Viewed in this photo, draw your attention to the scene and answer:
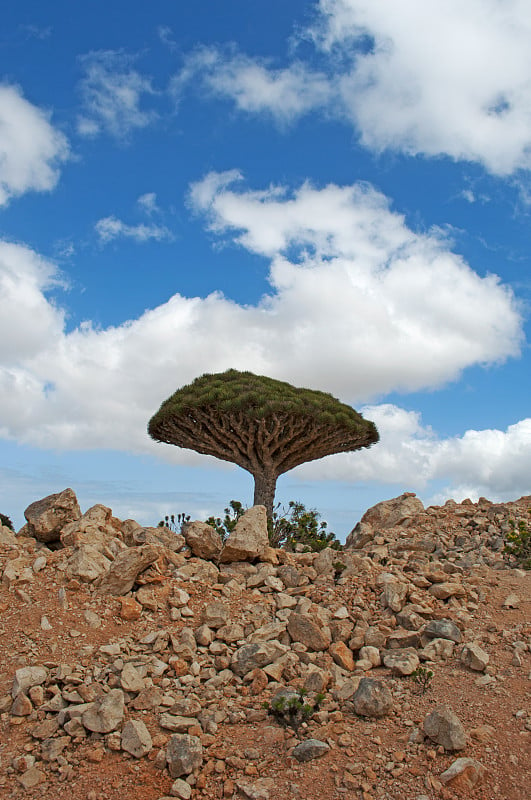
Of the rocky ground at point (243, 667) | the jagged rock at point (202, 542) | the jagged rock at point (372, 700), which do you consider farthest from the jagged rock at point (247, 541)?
the jagged rock at point (372, 700)

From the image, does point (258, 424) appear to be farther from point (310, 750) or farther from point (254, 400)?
point (310, 750)

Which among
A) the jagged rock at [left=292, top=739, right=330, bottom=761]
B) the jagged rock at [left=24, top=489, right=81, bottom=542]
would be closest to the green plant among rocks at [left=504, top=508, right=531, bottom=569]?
the jagged rock at [left=292, top=739, right=330, bottom=761]

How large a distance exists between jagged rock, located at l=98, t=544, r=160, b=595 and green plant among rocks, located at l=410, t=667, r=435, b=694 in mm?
3395

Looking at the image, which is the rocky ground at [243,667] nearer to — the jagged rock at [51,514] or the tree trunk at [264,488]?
the jagged rock at [51,514]

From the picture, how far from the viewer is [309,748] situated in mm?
4887

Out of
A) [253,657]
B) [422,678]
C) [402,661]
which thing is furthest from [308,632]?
[422,678]

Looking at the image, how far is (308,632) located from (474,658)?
176 cm

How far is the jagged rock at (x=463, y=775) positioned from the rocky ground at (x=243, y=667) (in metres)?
0.01

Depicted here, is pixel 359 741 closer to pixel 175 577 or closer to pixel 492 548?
pixel 175 577

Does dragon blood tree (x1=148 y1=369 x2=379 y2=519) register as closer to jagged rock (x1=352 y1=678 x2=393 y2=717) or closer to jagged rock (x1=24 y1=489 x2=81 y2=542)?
jagged rock (x1=24 y1=489 x2=81 y2=542)

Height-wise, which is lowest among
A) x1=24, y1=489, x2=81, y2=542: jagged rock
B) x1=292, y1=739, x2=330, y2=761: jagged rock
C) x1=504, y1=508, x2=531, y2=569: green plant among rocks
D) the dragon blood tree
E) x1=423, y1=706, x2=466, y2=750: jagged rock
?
x1=292, y1=739, x2=330, y2=761: jagged rock

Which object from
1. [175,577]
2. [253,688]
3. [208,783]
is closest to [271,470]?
[175,577]

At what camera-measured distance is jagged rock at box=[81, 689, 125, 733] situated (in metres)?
5.23

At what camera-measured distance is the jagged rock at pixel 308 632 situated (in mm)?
6562
